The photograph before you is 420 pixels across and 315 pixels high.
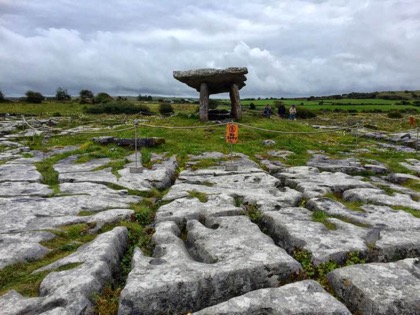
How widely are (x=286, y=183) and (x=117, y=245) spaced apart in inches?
245

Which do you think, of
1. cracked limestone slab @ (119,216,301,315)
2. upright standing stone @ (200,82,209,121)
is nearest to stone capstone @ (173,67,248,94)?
upright standing stone @ (200,82,209,121)

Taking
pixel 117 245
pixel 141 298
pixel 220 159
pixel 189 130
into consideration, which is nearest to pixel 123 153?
pixel 220 159

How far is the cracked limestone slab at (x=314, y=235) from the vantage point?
229 inches

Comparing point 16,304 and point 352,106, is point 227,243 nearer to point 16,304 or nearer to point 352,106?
point 16,304

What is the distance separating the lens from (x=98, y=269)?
5199mm

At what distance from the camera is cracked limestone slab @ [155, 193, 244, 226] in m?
7.71

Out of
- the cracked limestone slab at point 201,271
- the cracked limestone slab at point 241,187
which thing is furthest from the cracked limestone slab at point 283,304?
the cracked limestone slab at point 241,187

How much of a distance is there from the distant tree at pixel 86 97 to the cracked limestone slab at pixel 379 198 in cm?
6205

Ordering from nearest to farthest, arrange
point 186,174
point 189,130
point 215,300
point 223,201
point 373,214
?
point 215,300, point 373,214, point 223,201, point 186,174, point 189,130

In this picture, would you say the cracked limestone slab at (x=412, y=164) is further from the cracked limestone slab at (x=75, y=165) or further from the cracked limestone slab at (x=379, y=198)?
the cracked limestone slab at (x=75, y=165)

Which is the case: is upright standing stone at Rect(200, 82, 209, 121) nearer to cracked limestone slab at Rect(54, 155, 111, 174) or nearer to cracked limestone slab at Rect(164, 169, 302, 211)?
cracked limestone slab at Rect(54, 155, 111, 174)

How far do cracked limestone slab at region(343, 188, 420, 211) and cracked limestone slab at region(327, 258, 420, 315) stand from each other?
11.6 feet

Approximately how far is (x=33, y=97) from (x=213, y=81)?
164ft

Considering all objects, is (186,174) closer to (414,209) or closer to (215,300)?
(414,209)
